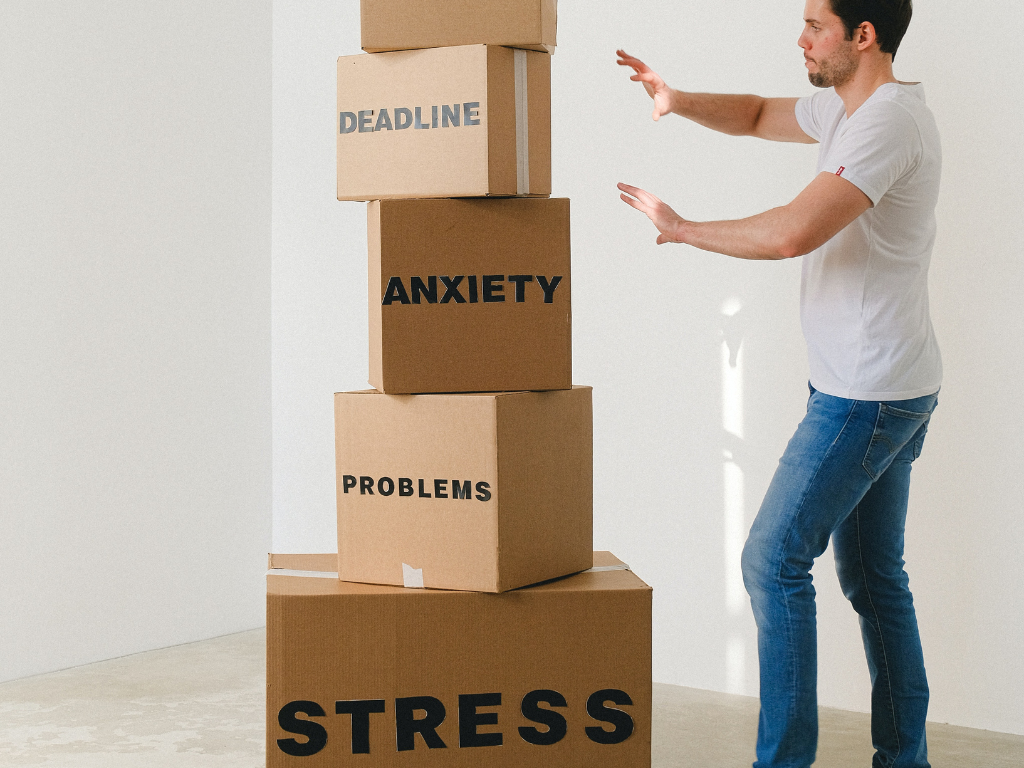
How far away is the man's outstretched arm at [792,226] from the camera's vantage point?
1.63 metres

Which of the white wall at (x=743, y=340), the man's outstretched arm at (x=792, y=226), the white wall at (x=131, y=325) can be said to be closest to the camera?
the man's outstretched arm at (x=792, y=226)

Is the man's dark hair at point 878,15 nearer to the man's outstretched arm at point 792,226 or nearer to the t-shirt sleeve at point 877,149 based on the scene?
the t-shirt sleeve at point 877,149

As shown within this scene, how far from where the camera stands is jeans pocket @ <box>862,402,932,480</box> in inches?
67.1

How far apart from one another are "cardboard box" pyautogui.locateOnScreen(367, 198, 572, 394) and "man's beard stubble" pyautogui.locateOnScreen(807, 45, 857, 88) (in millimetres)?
492

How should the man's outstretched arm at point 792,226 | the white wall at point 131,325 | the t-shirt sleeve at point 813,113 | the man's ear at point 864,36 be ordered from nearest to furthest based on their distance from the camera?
the man's outstretched arm at point 792,226
the man's ear at point 864,36
the t-shirt sleeve at point 813,113
the white wall at point 131,325

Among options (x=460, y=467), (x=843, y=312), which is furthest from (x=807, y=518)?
(x=460, y=467)

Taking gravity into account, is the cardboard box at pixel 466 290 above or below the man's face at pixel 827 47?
below

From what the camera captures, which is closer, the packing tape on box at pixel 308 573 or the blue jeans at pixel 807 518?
the blue jeans at pixel 807 518

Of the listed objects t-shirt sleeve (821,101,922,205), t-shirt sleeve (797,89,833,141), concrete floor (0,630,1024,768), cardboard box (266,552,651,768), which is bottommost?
concrete floor (0,630,1024,768)

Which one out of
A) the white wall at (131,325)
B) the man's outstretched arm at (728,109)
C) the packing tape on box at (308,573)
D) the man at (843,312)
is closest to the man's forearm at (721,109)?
the man's outstretched arm at (728,109)

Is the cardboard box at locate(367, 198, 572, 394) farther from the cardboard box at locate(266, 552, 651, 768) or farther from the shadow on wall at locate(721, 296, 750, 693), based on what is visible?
the shadow on wall at locate(721, 296, 750, 693)

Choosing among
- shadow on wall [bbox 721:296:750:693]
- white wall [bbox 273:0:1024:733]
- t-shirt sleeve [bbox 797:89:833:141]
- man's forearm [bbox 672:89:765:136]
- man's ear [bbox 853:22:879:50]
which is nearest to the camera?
man's ear [bbox 853:22:879:50]

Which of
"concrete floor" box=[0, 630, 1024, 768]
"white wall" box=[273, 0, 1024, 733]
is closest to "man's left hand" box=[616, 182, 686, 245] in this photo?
"white wall" box=[273, 0, 1024, 733]

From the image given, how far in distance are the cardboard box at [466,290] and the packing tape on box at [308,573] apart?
1.13 ft
